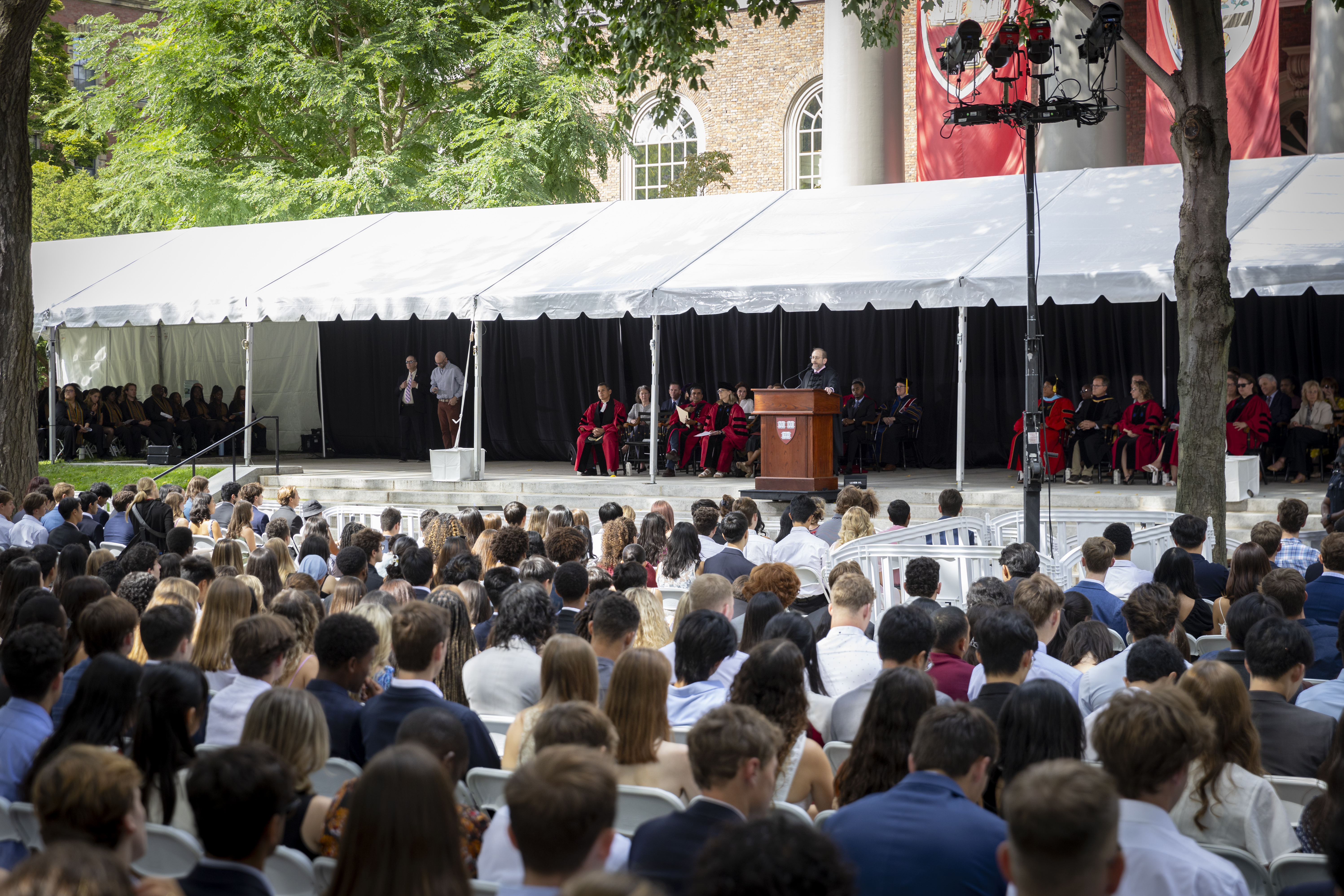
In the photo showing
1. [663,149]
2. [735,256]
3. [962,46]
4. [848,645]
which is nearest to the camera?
[848,645]

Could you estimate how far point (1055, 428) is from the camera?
48.7 ft

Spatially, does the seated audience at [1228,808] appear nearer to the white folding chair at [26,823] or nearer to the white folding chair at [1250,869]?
the white folding chair at [1250,869]

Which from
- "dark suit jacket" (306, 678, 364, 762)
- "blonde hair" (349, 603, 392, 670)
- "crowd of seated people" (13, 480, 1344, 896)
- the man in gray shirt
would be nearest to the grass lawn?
the man in gray shirt

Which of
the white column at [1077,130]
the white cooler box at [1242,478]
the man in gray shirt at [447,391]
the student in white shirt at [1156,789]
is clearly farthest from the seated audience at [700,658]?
the white column at [1077,130]

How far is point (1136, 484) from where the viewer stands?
14.1 m

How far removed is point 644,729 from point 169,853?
51.3 inches

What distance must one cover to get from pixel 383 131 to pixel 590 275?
12.6 m

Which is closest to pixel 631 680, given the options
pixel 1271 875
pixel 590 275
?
pixel 1271 875

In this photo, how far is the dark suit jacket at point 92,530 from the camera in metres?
9.46

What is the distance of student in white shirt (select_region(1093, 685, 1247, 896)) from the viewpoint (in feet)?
8.99

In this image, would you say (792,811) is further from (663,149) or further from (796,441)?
(663,149)

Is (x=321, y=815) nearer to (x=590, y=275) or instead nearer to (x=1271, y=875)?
(x=1271, y=875)

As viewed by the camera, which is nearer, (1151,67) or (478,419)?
(1151,67)

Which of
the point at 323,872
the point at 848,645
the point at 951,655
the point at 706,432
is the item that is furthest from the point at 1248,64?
the point at 323,872
